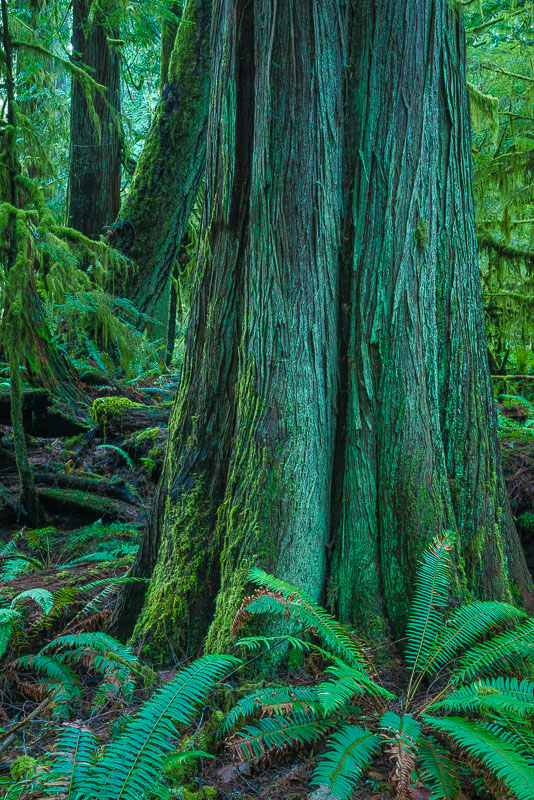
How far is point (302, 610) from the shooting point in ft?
7.58

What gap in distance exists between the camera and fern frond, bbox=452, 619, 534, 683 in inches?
90.4

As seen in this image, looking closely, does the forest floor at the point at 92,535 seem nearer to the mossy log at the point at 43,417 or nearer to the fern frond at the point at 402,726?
the mossy log at the point at 43,417

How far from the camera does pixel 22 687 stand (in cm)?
257

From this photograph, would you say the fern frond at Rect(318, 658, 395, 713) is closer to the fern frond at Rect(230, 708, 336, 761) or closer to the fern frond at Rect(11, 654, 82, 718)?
the fern frond at Rect(230, 708, 336, 761)

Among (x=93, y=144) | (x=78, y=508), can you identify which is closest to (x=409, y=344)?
(x=78, y=508)

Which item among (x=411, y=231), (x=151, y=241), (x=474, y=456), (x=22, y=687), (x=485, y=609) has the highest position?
(x=151, y=241)

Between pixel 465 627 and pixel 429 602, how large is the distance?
6.7 inches

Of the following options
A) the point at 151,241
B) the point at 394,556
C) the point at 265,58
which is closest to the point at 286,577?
the point at 394,556

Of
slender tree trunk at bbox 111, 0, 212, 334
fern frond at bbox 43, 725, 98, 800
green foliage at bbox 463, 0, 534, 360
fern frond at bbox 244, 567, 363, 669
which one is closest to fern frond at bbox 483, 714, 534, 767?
fern frond at bbox 244, 567, 363, 669

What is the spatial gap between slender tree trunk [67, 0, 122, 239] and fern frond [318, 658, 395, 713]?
305 inches

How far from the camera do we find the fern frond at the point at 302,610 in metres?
2.26

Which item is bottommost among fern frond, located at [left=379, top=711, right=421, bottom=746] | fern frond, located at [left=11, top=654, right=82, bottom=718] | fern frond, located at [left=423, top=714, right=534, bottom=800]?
fern frond, located at [left=11, top=654, right=82, bottom=718]

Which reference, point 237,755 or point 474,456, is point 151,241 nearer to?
point 474,456

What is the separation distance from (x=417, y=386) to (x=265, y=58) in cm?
178
